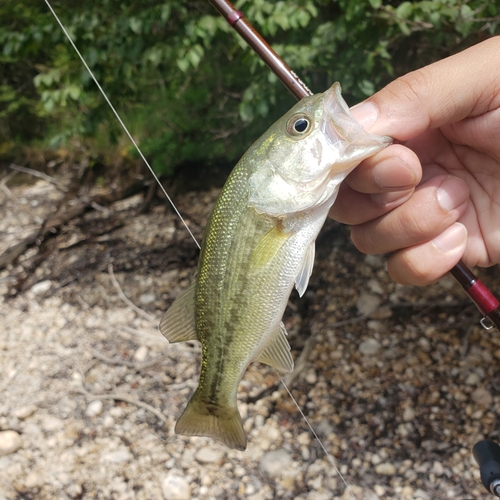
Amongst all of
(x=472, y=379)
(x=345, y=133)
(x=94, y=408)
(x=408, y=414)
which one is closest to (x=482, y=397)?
(x=472, y=379)

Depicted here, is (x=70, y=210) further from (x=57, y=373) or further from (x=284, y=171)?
(x=284, y=171)

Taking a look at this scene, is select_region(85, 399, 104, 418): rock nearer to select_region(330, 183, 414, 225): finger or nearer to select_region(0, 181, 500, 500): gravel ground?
select_region(0, 181, 500, 500): gravel ground

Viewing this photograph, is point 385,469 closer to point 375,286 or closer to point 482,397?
point 482,397

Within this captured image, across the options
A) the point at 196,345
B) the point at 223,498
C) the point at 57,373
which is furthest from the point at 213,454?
the point at 57,373

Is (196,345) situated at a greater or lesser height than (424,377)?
lesser

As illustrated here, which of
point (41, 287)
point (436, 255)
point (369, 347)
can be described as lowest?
point (41, 287)
